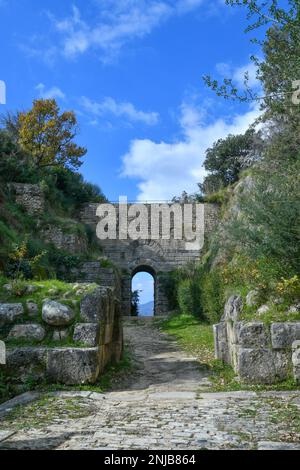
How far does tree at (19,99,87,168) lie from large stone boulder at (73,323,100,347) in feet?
79.9

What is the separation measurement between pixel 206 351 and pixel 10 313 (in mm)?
4645

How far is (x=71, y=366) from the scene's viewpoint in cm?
612

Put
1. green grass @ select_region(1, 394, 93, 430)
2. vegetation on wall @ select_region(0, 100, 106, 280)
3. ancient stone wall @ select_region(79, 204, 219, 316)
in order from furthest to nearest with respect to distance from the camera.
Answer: ancient stone wall @ select_region(79, 204, 219, 316) → vegetation on wall @ select_region(0, 100, 106, 280) → green grass @ select_region(1, 394, 93, 430)

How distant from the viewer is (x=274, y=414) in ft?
14.9

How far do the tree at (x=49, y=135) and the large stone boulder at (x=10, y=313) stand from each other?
23.8 m

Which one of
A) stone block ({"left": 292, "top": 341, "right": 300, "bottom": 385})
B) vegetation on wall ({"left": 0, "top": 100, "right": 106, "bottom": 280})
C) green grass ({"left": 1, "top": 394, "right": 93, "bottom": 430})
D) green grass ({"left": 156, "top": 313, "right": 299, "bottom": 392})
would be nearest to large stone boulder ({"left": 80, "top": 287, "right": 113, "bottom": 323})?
green grass ({"left": 1, "top": 394, "right": 93, "bottom": 430})

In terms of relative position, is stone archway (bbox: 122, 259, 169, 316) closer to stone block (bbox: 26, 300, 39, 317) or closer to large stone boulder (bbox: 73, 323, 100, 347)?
stone block (bbox: 26, 300, 39, 317)

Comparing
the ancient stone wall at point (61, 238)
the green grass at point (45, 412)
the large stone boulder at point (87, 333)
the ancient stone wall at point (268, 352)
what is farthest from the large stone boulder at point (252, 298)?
the ancient stone wall at point (61, 238)

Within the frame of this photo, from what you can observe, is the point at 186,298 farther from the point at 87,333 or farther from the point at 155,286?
the point at 87,333

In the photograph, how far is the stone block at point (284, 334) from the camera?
606cm

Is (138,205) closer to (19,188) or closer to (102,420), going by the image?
(19,188)

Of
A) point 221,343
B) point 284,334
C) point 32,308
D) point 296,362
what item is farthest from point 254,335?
point 32,308

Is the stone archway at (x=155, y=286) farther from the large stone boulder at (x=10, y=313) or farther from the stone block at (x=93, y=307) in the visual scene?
the large stone boulder at (x=10, y=313)

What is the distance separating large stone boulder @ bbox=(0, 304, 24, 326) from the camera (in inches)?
263
